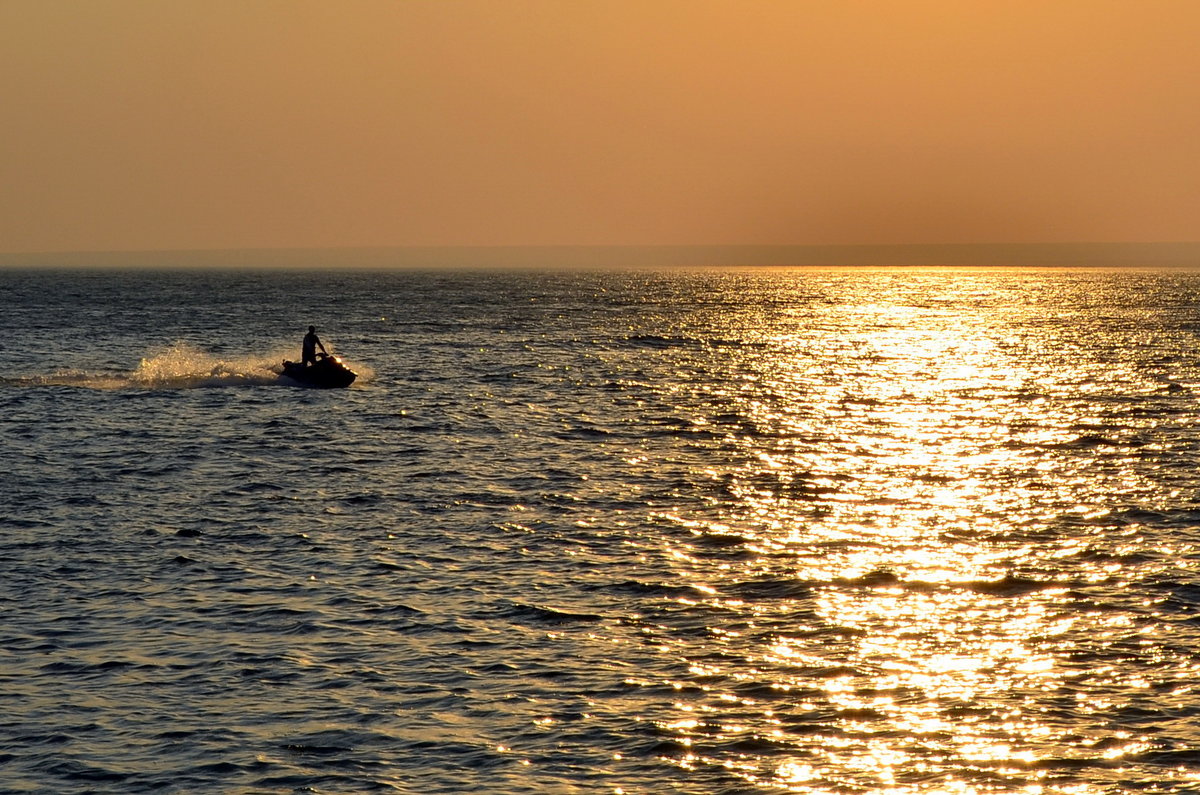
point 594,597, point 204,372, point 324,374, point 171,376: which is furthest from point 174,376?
point 594,597

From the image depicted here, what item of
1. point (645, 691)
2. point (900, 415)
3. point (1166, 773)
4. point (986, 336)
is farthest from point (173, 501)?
point (986, 336)

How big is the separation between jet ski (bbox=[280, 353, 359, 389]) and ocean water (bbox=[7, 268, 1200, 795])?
332cm

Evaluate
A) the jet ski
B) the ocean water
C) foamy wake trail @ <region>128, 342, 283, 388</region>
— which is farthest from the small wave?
the ocean water

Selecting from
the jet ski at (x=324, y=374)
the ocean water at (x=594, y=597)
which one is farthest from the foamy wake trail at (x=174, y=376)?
the ocean water at (x=594, y=597)

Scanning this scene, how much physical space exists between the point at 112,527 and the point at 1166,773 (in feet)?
73.3

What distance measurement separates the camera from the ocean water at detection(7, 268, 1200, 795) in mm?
16781

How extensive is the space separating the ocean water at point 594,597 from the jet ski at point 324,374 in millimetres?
3321

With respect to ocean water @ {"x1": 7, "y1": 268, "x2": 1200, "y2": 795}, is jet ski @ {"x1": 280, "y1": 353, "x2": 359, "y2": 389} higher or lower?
higher

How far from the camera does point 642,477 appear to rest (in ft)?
125

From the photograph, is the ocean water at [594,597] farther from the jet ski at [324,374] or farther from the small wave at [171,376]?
the small wave at [171,376]

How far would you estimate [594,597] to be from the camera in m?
24.1

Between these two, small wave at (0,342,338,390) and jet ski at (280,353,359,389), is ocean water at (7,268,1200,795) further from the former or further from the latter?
small wave at (0,342,338,390)

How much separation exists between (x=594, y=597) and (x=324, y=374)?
129 feet

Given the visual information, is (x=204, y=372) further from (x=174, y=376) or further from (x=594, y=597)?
(x=594, y=597)
